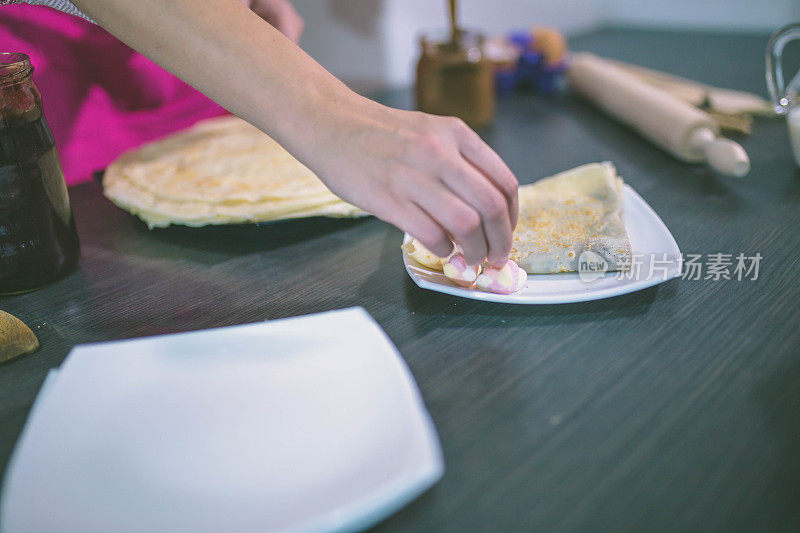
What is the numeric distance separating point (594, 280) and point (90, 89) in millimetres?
929

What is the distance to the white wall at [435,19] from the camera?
1626mm

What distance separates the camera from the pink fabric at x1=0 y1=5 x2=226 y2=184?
1019mm

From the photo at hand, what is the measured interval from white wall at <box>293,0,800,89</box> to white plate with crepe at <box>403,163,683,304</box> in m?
1.05

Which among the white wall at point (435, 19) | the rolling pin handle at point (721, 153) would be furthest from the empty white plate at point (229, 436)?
the white wall at point (435, 19)

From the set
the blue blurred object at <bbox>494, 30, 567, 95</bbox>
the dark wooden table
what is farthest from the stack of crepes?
the blue blurred object at <bbox>494, 30, 567, 95</bbox>

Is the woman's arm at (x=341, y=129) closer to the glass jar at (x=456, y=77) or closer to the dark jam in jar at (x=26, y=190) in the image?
the dark jam in jar at (x=26, y=190)

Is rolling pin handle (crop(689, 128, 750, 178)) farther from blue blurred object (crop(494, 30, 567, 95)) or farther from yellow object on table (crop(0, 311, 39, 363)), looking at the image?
yellow object on table (crop(0, 311, 39, 363))

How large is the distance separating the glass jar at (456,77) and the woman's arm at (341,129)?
1.93 ft

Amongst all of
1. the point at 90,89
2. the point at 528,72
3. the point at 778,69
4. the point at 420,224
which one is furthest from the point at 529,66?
the point at 420,224

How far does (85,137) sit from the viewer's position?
1122mm

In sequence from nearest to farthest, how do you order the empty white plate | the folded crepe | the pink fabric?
the empty white plate
the folded crepe
the pink fabric

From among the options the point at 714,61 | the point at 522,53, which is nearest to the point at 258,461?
the point at 522,53

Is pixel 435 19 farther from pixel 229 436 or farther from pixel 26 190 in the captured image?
pixel 229 436

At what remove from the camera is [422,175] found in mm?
578
